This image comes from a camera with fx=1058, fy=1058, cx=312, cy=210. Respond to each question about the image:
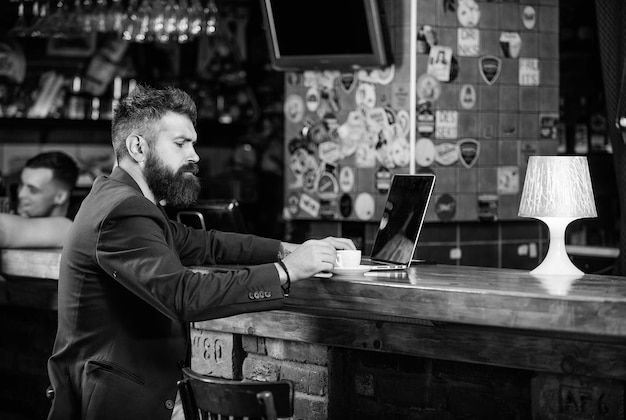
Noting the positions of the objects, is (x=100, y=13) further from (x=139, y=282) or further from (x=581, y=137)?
(x=139, y=282)

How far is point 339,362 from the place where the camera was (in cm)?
342

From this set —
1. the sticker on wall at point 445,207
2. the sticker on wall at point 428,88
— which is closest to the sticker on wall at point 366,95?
the sticker on wall at point 428,88

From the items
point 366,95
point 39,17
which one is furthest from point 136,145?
point 39,17

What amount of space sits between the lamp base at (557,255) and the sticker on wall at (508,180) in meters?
2.40

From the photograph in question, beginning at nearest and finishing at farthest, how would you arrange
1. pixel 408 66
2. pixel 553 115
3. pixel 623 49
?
pixel 623 49 → pixel 408 66 → pixel 553 115

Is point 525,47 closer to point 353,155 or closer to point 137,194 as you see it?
point 353,155

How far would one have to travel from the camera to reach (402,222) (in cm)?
334

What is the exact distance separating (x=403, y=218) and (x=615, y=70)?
65.9 inches

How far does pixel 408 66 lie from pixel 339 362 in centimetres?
227

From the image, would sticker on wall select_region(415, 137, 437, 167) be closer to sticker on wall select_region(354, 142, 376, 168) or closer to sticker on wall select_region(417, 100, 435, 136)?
sticker on wall select_region(417, 100, 435, 136)

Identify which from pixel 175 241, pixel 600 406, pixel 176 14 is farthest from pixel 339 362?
pixel 176 14

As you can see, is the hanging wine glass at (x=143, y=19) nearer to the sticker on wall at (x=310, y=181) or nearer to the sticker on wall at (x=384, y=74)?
the sticker on wall at (x=310, y=181)

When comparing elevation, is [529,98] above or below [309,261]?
above

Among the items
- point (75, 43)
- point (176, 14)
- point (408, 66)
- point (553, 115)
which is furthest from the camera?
point (75, 43)
